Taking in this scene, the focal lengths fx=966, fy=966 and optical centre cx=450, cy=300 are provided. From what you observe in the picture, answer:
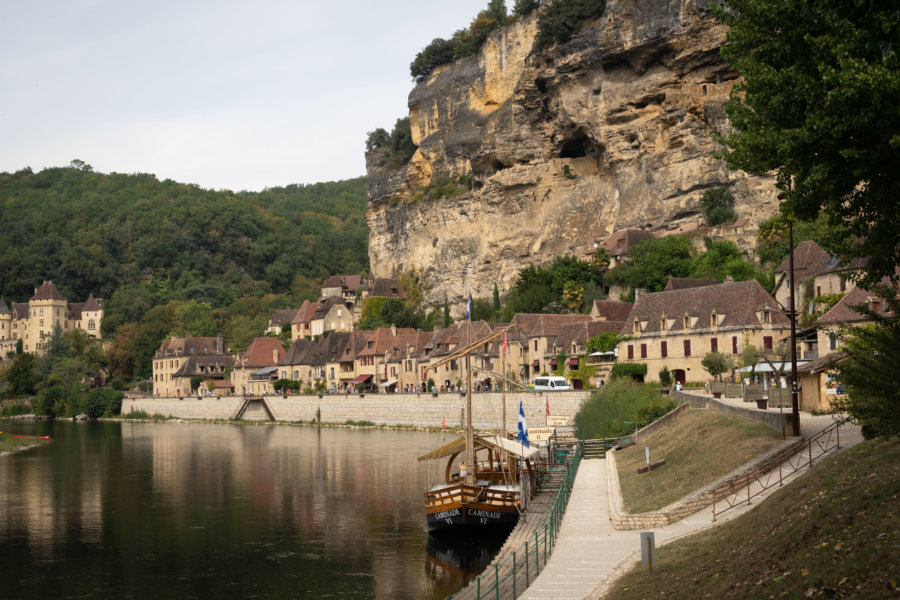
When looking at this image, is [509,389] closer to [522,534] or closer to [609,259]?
[609,259]

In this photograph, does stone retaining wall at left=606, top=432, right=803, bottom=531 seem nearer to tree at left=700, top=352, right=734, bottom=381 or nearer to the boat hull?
the boat hull

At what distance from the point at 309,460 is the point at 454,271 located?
5207 cm

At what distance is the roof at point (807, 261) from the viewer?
58.4 meters

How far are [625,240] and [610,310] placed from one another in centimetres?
1236

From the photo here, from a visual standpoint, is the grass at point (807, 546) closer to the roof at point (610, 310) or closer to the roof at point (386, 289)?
the roof at point (610, 310)

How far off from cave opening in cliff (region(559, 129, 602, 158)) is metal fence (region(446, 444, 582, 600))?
70.4 meters

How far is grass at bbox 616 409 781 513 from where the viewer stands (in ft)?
86.6

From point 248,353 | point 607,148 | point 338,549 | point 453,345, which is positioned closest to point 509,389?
point 453,345

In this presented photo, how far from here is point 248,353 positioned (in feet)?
395

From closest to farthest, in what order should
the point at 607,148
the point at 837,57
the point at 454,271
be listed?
the point at 837,57 → the point at 607,148 → the point at 454,271

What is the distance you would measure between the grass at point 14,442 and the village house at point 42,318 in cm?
9729

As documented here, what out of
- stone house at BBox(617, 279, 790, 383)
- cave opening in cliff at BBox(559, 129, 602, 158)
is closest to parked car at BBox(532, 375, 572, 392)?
stone house at BBox(617, 279, 790, 383)

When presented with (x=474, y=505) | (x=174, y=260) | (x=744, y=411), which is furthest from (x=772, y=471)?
(x=174, y=260)

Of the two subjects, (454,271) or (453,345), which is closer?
(453,345)
